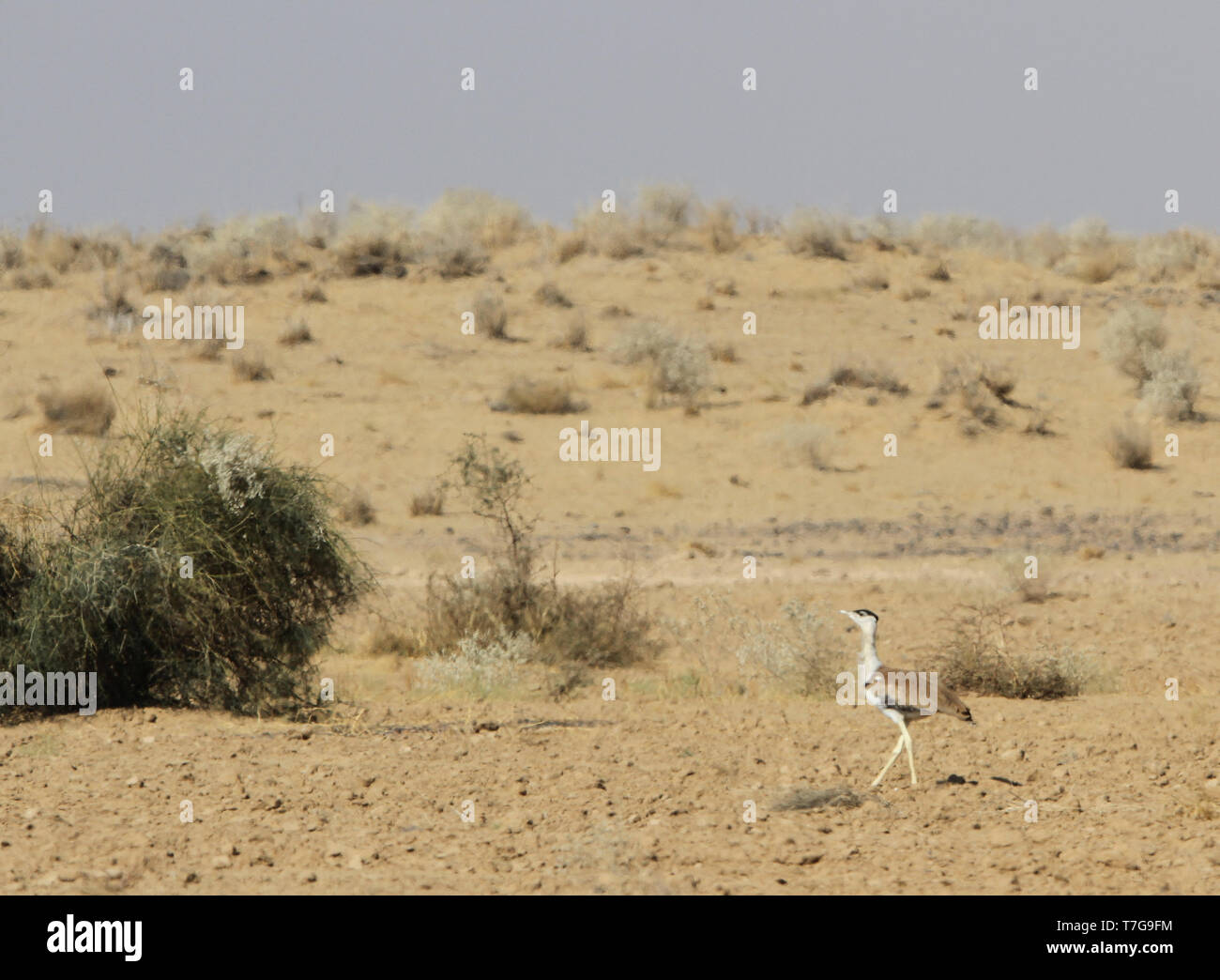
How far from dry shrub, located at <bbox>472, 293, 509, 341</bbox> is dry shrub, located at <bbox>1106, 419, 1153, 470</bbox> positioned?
11.2 m

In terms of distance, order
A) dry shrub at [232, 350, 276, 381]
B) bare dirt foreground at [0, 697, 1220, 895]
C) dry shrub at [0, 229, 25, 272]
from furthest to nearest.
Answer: dry shrub at [0, 229, 25, 272]
dry shrub at [232, 350, 276, 381]
bare dirt foreground at [0, 697, 1220, 895]

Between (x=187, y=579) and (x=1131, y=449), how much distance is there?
55.1ft

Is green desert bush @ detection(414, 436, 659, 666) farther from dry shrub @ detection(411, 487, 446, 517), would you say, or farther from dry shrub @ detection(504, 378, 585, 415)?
dry shrub @ detection(504, 378, 585, 415)

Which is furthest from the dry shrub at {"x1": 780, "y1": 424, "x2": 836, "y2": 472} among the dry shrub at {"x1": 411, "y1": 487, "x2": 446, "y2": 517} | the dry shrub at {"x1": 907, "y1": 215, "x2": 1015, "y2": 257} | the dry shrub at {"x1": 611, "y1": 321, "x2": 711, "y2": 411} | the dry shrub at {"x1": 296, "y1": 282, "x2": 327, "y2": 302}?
the dry shrub at {"x1": 907, "y1": 215, "x2": 1015, "y2": 257}

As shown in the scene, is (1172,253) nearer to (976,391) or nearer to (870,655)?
(976,391)

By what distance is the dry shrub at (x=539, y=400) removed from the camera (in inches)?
946

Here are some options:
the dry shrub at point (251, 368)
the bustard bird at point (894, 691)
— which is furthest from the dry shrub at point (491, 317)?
the bustard bird at point (894, 691)

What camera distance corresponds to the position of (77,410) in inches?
891

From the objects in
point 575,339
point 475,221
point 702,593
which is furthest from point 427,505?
point 475,221

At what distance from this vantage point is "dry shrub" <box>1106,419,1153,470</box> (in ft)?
74.3

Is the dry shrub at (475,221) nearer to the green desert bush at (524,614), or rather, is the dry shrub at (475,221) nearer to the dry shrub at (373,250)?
the dry shrub at (373,250)

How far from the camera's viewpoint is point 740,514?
813 inches

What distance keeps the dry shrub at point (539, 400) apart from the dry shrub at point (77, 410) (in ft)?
20.3
